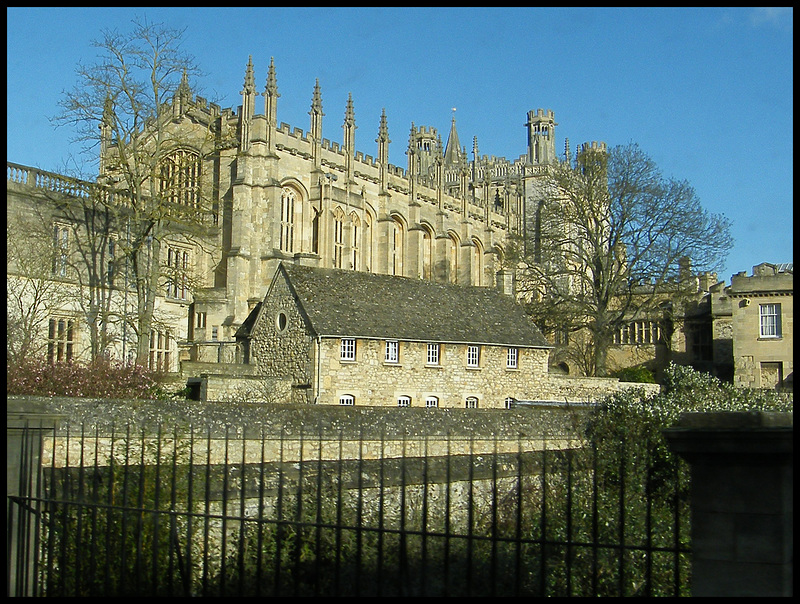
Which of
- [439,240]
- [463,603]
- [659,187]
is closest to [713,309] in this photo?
[659,187]

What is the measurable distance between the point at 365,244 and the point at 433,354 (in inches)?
980

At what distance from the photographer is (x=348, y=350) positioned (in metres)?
32.4

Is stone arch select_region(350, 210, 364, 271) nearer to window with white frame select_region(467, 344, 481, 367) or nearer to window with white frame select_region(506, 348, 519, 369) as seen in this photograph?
window with white frame select_region(506, 348, 519, 369)

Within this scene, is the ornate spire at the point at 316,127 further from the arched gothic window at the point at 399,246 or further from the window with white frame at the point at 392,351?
the window with white frame at the point at 392,351

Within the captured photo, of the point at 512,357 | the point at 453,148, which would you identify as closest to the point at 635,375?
the point at 512,357

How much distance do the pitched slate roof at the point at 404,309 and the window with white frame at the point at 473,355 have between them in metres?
0.31

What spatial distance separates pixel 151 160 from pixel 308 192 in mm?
19055

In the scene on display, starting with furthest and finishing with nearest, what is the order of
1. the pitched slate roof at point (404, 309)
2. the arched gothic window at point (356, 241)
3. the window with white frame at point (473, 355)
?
the arched gothic window at point (356, 241)
the window with white frame at point (473, 355)
the pitched slate roof at point (404, 309)

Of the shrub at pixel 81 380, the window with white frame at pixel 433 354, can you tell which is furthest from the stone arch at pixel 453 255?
the shrub at pixel 81 380

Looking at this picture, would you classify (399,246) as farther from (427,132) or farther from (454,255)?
(427,132)

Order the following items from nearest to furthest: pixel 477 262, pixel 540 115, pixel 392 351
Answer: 1. pixel 392 351
2. pixel 477 262
3. pixel 540 115

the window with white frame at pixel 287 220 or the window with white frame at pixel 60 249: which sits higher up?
the window with white frame at pixel 287 220

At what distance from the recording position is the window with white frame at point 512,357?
36.8m

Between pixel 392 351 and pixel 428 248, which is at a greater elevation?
pixel 428 248
